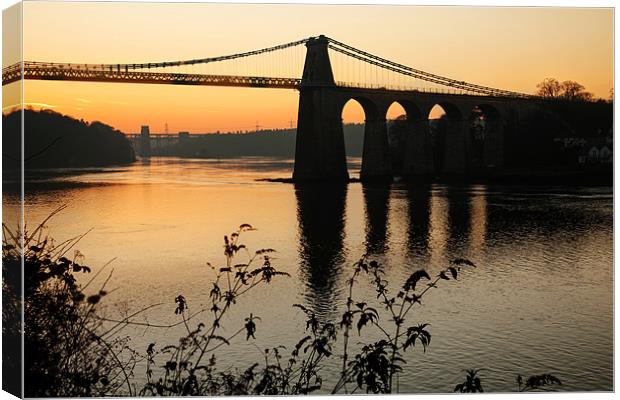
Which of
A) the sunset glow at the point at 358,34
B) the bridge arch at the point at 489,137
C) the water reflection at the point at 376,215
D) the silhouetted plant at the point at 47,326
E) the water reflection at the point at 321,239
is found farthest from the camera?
the bridge arch at the point at 489,137

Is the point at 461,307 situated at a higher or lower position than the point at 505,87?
lower

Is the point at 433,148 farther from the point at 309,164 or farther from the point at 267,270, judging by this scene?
the point at 267,270

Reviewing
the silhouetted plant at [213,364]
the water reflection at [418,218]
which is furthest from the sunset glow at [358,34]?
the water reflection at [418,218]

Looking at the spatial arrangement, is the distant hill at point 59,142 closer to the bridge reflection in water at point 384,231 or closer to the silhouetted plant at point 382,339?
the silhouetted plant at point 382,339

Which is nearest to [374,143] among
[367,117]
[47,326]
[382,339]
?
[367,117]

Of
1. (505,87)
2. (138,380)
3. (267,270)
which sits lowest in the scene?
(138,380)

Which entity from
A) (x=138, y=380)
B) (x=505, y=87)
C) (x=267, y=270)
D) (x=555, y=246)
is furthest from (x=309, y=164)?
(x=267, y=270)
